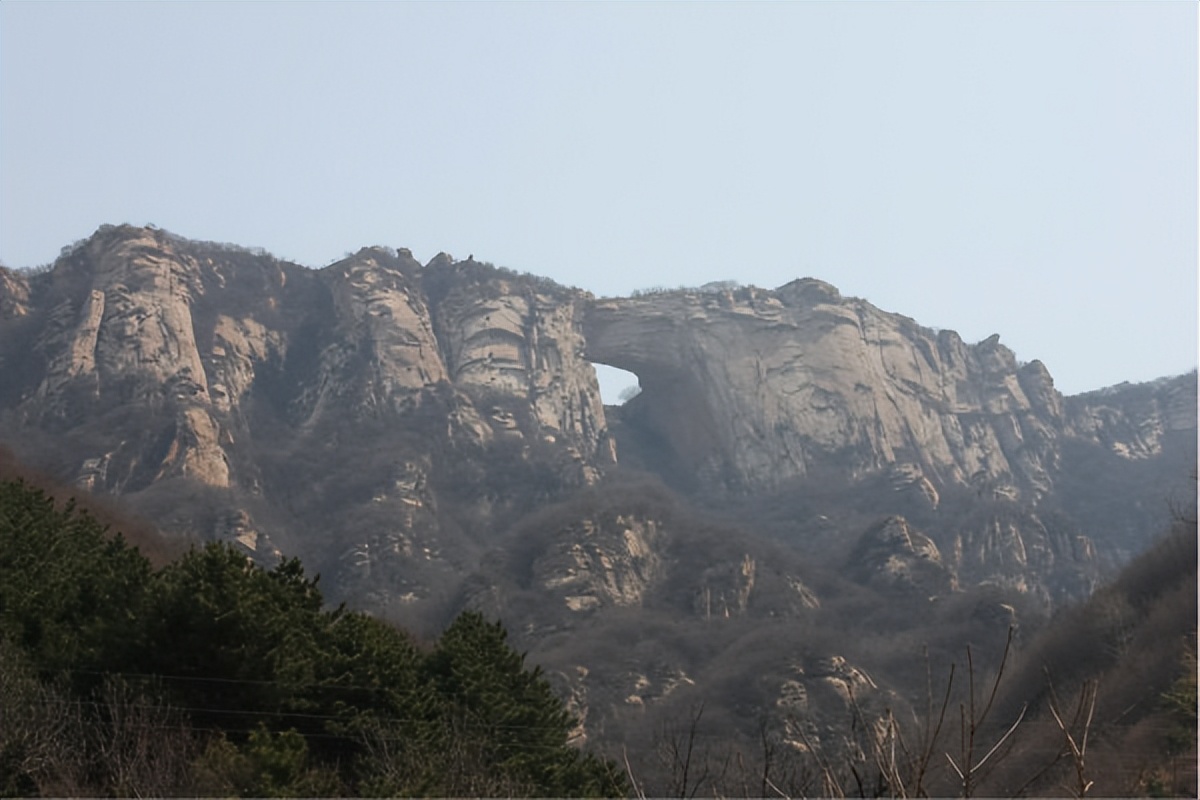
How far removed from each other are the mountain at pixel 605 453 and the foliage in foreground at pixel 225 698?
1284 inches

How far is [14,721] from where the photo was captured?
54.2 ft

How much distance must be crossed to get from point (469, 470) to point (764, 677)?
41.5 m

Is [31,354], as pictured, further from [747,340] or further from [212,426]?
[747,340]

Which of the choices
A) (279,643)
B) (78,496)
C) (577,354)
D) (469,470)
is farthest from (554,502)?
(279,643)

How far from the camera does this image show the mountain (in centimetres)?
7144

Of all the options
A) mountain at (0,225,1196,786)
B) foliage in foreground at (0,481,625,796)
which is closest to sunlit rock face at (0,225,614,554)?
mountain at (0,225,1196,786)

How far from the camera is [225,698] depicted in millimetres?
19453

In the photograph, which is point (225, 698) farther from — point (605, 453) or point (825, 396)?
point (825, 396)

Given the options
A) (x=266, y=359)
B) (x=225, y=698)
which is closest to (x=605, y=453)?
(x=266, y=359)

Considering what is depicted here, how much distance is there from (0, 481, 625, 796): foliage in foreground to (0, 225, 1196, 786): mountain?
32625 mm

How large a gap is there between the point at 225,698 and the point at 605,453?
8868 cm

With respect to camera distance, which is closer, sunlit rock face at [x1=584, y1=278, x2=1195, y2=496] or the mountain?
the mountain

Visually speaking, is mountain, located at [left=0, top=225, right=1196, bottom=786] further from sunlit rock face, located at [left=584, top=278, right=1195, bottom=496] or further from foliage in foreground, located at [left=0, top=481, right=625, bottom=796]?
foliage in foreground, located at [left=0, top=481, right=625, bottom=796]

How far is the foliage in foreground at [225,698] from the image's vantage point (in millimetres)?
17000
